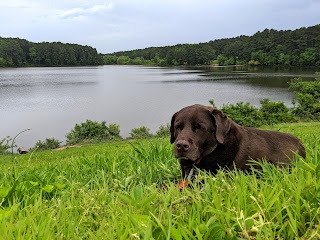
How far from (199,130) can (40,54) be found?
508ft

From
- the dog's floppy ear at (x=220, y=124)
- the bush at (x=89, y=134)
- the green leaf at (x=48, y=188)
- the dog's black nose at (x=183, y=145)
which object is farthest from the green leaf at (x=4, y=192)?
the bush at (x=89, y=134)

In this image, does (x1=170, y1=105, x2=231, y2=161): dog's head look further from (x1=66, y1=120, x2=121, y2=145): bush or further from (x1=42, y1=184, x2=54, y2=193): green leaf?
(x1=66, y1=120, x2=121, y2=145): bush

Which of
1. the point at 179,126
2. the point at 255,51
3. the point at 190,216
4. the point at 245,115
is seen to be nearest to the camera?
the point at 190,216

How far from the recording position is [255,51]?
4729 inches

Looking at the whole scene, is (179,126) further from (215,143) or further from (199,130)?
(215,143)

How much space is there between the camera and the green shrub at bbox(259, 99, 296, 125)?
2293 cm

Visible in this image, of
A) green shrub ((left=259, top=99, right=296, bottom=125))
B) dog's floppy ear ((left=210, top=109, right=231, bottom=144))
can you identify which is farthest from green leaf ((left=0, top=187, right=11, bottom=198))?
green shrub ((left=259, top=99, right=296, bottom=125))

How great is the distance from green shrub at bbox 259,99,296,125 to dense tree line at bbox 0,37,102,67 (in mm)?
126051

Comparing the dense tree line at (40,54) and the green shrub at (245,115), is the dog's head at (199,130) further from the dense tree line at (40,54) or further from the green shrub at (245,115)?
the dense tree line at (40,54)

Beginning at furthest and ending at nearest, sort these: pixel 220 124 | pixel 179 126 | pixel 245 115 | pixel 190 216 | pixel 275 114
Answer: pixel 275 114 < pixel 245 115 < pixel 179 126 < pixel 220 124 < pixel 190 216

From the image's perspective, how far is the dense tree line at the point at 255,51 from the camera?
Answer: 102m

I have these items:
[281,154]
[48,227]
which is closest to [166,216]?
[48,227]

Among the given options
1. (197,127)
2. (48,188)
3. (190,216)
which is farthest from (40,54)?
(190,216)

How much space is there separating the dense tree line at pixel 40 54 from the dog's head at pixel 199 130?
14137 centimetres
